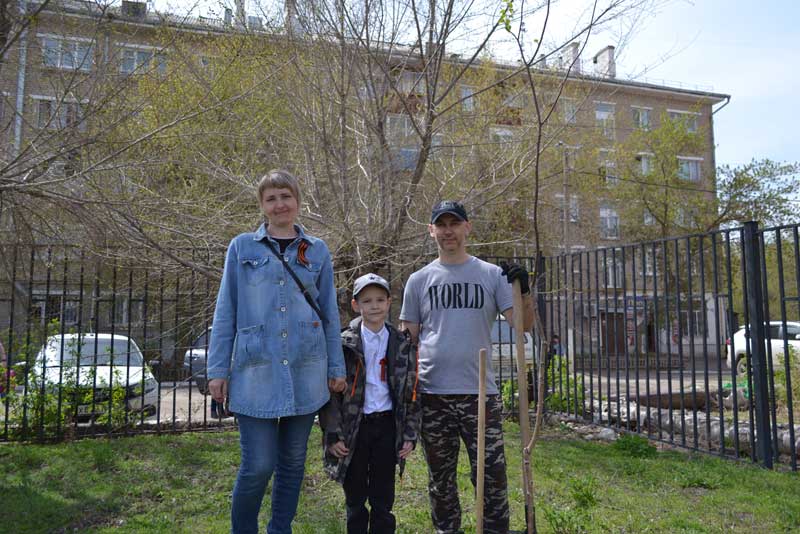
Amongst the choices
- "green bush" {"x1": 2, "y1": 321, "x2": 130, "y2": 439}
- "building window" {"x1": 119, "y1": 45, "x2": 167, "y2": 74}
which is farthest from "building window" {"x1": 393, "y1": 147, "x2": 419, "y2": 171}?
"green bush" {"x1": 2, "y1": 321, "x2": 130, "y2": 439}

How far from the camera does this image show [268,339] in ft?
8.39

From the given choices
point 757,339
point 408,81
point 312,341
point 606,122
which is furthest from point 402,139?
point 606,122

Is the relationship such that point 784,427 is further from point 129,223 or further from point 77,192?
point 77,192

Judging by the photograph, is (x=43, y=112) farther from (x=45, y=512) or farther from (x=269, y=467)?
(x=269, y=467)

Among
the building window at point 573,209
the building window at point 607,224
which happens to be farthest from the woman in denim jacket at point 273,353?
the building window at point 607,224

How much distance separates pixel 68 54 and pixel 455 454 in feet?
16.4

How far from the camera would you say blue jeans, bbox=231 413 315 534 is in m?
2.51

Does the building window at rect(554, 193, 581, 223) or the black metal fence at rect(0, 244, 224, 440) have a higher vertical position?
the building window at rect(554, 193, 581, 223)

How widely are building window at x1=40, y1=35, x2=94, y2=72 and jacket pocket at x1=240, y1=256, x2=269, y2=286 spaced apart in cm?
387

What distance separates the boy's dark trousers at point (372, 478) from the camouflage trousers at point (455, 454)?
22cm

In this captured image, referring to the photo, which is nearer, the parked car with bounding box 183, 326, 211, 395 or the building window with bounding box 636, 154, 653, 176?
the parked car with bounding box 183, 326, 211, 395

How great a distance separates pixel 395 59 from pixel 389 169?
121 centimetres

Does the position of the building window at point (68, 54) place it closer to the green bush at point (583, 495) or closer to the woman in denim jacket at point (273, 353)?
the woman in denim jacket at point (273, 353)

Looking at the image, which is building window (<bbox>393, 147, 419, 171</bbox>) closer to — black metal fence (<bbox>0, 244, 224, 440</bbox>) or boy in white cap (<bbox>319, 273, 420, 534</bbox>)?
black metal fence (<bbox>0, 244, 224, 440</bbox>)
